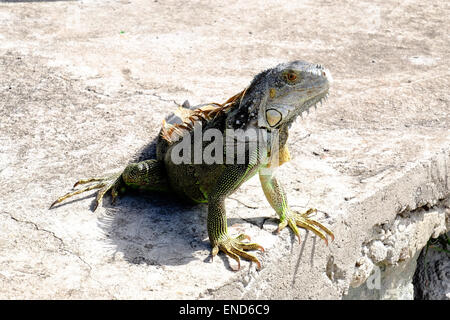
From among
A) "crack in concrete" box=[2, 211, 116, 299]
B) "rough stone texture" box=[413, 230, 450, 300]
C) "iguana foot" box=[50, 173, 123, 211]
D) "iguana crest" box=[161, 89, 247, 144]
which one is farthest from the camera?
"rough stone texture" box=[413, 230, 450, 300]

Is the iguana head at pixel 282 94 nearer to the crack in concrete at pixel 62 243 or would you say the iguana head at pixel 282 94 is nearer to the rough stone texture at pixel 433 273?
the crack in concrete at pixel 62 243

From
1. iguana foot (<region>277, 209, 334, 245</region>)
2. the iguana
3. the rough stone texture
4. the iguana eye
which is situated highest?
the iguana eye

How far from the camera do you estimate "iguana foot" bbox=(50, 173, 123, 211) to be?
3.53 m

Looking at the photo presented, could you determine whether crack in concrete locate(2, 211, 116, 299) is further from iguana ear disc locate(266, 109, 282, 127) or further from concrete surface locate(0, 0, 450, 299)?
iguana ear disc locate(266, 109, 282, 127)

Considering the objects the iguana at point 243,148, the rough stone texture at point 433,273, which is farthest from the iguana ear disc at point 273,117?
the rough stone texture at point 433,273

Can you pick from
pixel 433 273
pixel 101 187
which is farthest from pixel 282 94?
pixel 433 273

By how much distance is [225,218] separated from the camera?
3074mm

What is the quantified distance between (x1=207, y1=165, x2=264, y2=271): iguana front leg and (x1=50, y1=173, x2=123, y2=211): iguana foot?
2.56 ft

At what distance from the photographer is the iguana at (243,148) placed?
9.60 feet

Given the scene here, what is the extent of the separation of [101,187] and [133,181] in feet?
0.75

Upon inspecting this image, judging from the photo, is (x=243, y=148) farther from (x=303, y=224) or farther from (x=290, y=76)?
(x=303, y=224)

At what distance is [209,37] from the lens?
20.5ft

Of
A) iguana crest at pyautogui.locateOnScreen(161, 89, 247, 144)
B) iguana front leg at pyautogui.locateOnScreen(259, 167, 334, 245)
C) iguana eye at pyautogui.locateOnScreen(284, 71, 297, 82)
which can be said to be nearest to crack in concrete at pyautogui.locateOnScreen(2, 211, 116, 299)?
iguana crest at pyautogui.locateOnScreen(161, 89, 247, 144)
